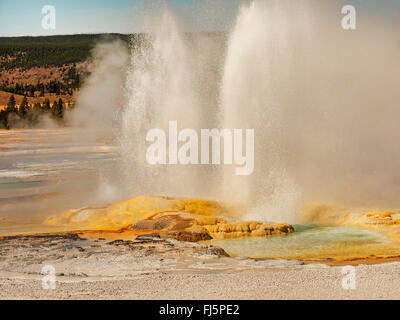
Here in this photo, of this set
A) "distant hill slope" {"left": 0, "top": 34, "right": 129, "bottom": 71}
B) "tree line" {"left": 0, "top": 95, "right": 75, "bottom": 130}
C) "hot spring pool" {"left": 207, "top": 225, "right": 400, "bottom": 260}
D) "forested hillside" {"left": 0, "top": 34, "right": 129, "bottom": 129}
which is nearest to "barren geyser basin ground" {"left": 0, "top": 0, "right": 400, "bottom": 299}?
"hot spring pool" {"left": 207, "top": 225, "right": 400, "bottom": 260}

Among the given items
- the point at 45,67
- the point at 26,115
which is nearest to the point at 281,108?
the point at 26,115

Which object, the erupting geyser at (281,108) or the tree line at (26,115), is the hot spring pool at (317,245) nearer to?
the erupting geyser at (281,108)

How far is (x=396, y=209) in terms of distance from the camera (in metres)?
12.7

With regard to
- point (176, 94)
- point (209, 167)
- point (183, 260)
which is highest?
point (176, 94)

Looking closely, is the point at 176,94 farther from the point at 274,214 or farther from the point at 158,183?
the point at 274,214

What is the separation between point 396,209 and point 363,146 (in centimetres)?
679

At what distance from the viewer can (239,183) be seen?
45.8 feet

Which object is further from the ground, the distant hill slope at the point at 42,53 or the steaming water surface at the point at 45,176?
the distant hill slope at the point at 42,53

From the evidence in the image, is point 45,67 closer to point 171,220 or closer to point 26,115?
point 26,115

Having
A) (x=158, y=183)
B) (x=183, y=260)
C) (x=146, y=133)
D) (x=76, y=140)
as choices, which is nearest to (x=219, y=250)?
(x=183, y=260)

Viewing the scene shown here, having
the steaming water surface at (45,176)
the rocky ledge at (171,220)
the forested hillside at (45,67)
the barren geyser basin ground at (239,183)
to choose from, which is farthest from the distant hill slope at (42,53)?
the rocky ledge at (171,220)

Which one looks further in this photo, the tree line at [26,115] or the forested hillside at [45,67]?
the forested hillside at [45,67]

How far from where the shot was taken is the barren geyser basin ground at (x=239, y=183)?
26.6 feet

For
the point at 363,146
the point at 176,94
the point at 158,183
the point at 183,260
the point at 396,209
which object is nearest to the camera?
the point at 183,260
